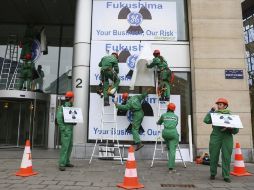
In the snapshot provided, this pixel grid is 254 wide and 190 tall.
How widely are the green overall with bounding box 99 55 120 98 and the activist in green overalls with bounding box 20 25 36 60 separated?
633 centimetres

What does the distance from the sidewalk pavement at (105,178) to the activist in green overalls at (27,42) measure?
275 inches

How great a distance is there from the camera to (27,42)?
49.0 feet

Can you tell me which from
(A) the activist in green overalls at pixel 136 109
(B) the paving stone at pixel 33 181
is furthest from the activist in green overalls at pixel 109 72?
(B) the paving stone at pixel 33 181

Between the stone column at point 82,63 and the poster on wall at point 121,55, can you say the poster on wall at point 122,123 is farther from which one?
the poster on wall at point 121,55

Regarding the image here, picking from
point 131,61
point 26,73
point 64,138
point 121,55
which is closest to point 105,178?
point 64,138

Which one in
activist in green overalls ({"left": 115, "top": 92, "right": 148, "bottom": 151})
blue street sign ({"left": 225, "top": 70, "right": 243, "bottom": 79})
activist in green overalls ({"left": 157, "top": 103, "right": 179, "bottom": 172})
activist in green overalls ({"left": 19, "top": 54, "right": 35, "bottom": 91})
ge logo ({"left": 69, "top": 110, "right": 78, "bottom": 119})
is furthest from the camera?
activist in green overalls ({"left": 19, "top": 54, "right": 35, "bottom": 91})

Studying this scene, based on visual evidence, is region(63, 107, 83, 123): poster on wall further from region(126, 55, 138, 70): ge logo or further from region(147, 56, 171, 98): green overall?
region(126, 55, 138, 70): ge logo

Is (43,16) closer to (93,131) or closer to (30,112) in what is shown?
(30,112)

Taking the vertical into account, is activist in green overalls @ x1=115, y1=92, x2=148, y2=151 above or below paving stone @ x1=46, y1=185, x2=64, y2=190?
above

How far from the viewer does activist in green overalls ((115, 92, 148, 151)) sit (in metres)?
9.55

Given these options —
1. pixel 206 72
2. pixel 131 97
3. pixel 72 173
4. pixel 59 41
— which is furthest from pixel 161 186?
pixel 59 41

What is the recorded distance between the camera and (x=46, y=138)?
1419 centimetres

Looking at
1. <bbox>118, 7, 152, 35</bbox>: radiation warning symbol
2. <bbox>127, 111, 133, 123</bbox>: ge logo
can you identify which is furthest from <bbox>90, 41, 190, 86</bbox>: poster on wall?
<bbox>127, 111, 133, 123</bbox>: ge logo

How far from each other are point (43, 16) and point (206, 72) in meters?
8.65
